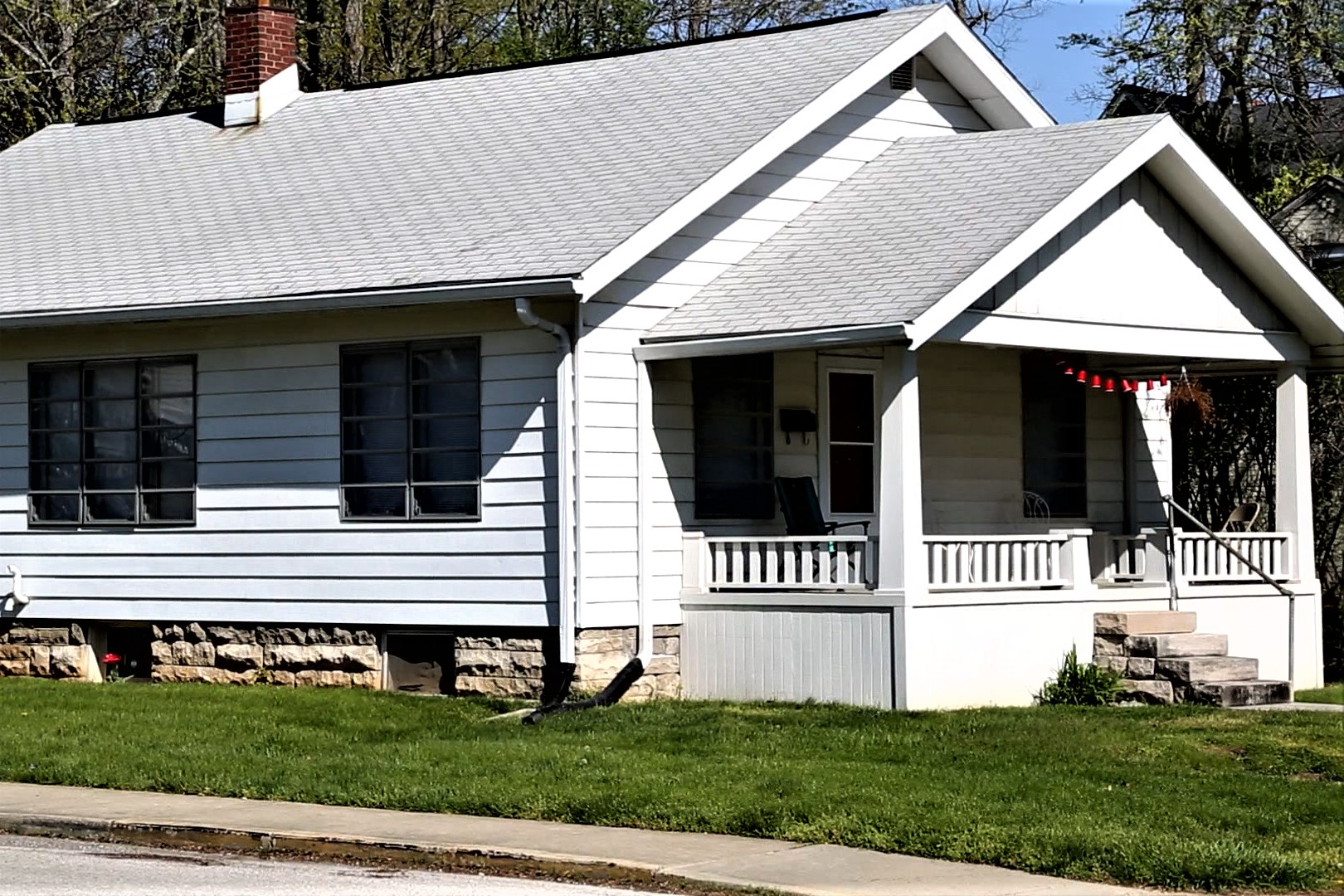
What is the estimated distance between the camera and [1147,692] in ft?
59.5

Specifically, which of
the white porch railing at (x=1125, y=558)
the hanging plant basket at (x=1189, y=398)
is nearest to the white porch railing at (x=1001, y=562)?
the white porch railing at (x=1125, y=558)

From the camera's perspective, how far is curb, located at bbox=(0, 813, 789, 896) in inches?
410

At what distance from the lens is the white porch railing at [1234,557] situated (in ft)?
65.8

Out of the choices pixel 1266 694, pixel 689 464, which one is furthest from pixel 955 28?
pixel 1266 694

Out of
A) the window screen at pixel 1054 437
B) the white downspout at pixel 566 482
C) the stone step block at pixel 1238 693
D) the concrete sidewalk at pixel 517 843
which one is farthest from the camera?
the window screen at pixel 1054 437

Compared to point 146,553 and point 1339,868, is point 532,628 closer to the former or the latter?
point 146,553

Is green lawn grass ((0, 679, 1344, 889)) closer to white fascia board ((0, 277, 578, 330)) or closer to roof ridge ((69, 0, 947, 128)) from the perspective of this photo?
white fascia board ((0, 277, 578, 330))

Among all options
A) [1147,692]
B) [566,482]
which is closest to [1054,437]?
[1147,692]

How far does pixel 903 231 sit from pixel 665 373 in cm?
233

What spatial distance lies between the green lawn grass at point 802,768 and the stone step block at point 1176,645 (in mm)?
1379

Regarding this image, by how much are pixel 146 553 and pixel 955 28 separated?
878 cm

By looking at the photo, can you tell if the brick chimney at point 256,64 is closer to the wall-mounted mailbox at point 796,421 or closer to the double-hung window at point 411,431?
the double-hung window at point 411,431

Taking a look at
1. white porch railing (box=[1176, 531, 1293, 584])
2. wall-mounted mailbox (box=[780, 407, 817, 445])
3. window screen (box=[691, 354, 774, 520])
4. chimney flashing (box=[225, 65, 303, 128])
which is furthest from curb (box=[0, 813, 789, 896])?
chimney flashing (box=[225, 65, 303, 128])

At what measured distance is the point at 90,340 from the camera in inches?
779
